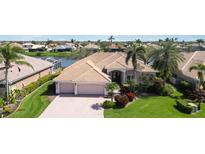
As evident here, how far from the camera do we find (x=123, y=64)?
121ft

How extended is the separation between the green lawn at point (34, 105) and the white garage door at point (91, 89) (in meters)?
3.80

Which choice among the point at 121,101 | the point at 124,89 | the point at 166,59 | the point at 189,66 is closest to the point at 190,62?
the point at 189,66

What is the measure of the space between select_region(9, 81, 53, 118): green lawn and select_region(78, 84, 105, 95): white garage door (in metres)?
3.80

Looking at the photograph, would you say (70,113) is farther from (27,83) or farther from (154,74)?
(154,74)

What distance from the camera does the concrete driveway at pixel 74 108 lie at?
78.0 feet

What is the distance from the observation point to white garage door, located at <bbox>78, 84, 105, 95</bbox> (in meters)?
30.4

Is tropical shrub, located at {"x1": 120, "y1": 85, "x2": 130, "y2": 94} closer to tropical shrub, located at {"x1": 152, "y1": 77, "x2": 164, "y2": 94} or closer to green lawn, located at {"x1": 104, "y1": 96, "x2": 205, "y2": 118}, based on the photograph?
green lawn, located at {"x1": 104, "y1": 96, "x2": 205, "y2": 118}

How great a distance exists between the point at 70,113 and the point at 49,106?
2.98 meters

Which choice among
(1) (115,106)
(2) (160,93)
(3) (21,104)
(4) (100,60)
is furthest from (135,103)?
(4) (100,60)

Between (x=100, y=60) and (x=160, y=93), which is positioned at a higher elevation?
(x=100, y=60)

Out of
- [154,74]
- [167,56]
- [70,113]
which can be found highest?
[167,56]

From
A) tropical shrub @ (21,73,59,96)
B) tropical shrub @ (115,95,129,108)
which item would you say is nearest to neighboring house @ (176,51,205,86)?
tropical shrub @ (115,95,129,108)

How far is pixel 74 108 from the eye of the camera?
2556 centimetres
